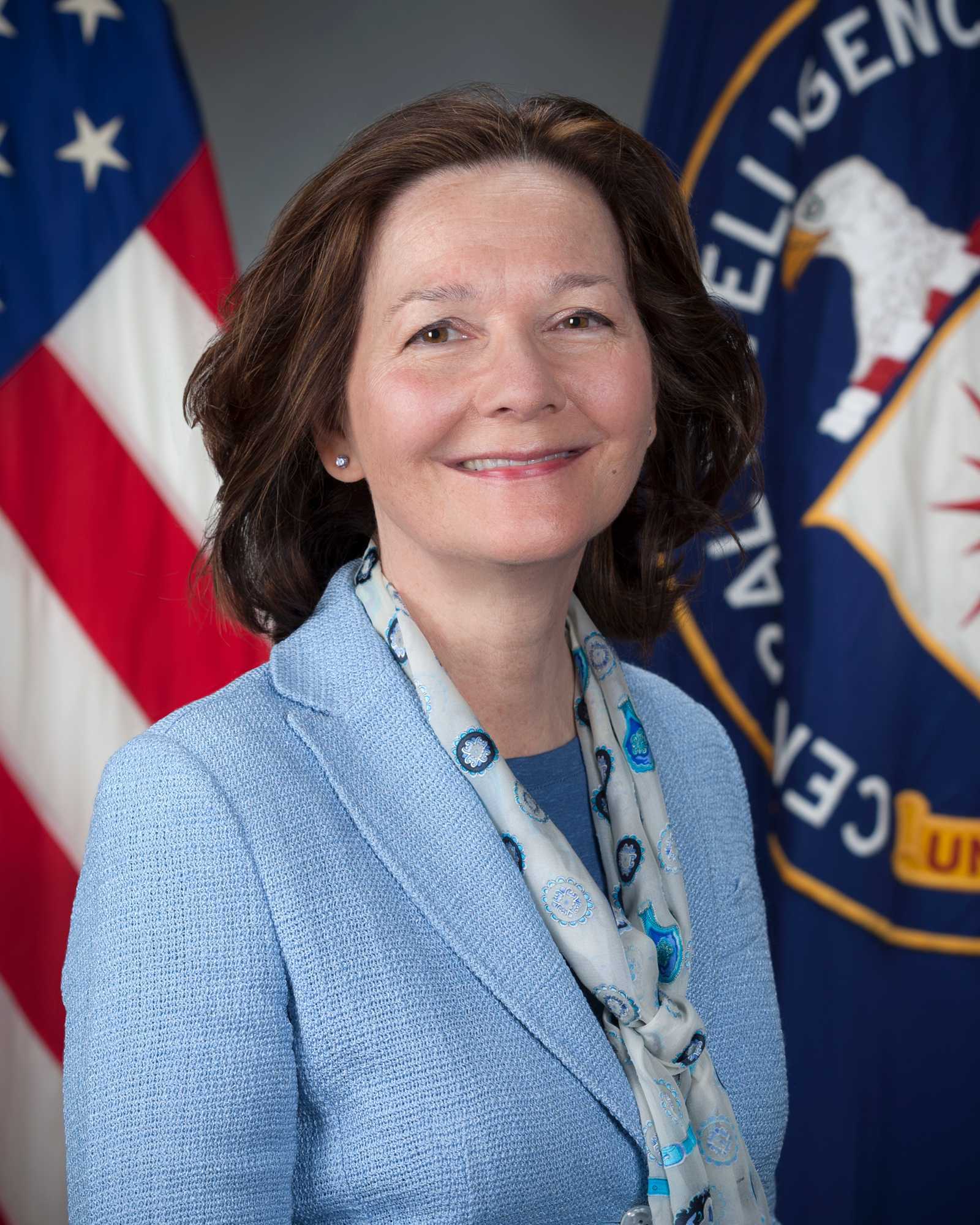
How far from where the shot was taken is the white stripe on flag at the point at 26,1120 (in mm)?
2092

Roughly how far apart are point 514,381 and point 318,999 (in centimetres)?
56

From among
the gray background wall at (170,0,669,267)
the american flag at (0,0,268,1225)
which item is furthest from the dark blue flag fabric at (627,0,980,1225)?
the american flag at (0,0,268,1225)

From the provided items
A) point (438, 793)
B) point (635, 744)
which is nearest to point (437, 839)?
point (438, 793)

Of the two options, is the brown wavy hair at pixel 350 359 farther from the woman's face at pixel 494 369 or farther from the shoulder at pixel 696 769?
the shoulder at pixel 696 769

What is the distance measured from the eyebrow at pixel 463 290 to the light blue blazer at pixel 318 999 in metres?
0.36

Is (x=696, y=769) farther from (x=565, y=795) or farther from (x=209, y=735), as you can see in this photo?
(x=209, y=735)

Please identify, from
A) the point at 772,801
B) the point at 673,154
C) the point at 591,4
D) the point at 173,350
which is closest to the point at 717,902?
the point at 772,801

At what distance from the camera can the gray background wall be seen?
8.13 ft

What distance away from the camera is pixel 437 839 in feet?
3.89

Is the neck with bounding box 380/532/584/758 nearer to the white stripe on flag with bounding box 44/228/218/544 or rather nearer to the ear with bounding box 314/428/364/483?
the ear with bounding box 314/428/364/483

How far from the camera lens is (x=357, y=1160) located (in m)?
1.06

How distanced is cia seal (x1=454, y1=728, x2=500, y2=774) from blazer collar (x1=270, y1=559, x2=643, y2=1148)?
0.05ft

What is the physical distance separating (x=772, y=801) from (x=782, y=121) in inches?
49.5

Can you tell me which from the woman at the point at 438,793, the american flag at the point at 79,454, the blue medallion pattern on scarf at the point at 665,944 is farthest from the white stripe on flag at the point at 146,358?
the blue medallion pattern on scarf at the point at 665,944
